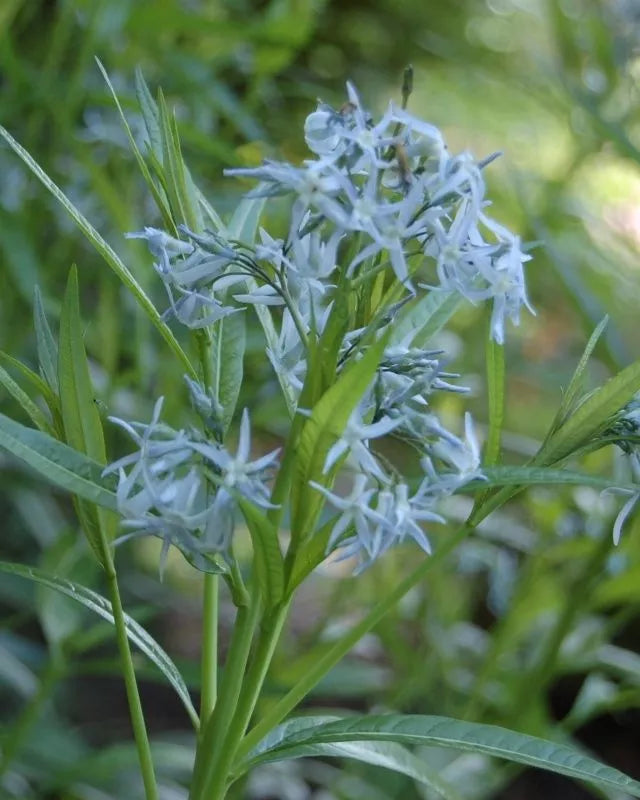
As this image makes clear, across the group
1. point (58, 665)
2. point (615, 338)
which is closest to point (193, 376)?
point (58, 665)

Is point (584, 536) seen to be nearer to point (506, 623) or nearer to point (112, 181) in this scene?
point (506, 623)

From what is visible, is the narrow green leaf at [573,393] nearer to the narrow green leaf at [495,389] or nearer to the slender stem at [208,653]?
the narrow green leaf at [495,389]

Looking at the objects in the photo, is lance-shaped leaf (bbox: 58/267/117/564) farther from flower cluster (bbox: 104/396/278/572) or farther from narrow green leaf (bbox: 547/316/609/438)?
narrow green leaf (bbox: 547/316/609/438)

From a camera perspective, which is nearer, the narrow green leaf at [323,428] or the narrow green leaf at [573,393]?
the narrow green leaf at [323,428]

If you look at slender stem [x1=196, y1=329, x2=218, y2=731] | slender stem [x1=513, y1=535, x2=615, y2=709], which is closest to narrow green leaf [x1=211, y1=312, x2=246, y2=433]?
slender stem [x1=196, y1=329, x2=218, y2=731]

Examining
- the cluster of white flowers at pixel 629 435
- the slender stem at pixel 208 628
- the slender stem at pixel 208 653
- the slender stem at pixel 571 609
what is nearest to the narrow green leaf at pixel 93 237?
the slender stem at pixel 208 628

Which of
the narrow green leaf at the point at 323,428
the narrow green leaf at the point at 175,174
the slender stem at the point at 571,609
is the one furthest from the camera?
the slender stem at the point at 571,609
